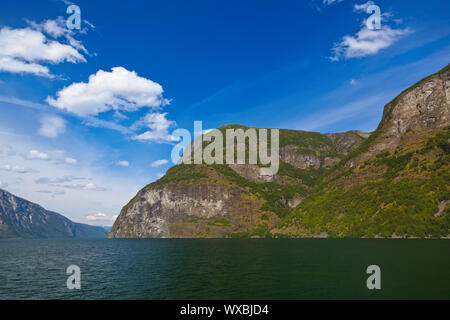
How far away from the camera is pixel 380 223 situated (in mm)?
178625

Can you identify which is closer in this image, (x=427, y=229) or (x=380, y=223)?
(x=427, y=229)

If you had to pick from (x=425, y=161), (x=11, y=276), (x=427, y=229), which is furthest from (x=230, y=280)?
(x=425, y=161)

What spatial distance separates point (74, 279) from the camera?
52.1m

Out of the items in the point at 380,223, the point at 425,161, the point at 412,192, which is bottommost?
the point at 380,223

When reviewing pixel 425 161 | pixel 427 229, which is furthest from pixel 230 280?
pixel 425 161
